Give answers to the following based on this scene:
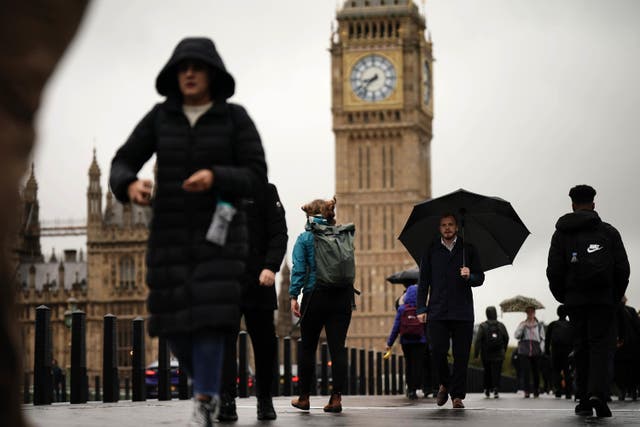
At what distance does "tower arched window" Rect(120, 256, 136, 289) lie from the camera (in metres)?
74.4

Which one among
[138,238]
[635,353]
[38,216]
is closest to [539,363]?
[635,353]

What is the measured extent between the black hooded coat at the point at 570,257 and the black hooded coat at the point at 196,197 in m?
3.95

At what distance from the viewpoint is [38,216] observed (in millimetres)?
80875

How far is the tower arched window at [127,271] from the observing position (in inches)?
2931

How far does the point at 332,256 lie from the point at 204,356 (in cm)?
427

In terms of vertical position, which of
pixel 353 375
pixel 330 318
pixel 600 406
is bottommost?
pixel 353 375

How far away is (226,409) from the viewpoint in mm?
7914

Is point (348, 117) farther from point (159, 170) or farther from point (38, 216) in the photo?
point (159, 170)

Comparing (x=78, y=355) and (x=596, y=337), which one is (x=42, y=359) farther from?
(x=596, y=337)

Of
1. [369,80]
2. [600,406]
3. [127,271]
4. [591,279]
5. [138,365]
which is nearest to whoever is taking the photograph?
[591,279]

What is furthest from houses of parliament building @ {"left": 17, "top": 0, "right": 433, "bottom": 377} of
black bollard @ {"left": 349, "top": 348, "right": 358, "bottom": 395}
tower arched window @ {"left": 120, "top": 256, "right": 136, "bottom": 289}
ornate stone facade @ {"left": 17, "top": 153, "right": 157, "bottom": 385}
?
black bollard @ {"left": 349, "top": 348, "right": 358, "bottom": 395}

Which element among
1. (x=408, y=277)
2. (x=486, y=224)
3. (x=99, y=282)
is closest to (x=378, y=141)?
(x=99, y=282)

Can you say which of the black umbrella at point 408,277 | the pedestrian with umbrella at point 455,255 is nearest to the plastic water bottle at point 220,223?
the pedestrian with umbrella at point 455,255

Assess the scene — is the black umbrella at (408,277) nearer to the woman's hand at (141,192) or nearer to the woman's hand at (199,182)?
the woman's hand at (141,192)
